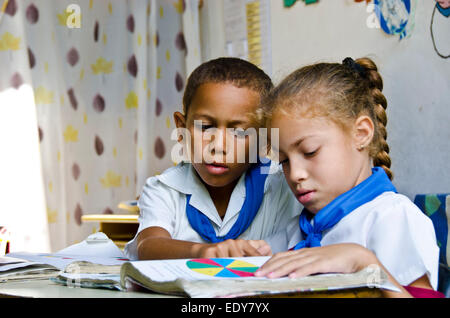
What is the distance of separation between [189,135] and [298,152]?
0.34 m

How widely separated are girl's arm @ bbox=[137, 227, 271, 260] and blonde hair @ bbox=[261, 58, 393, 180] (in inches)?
10.9

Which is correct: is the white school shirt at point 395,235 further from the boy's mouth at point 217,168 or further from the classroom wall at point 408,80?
the classroom wall at point 408,80

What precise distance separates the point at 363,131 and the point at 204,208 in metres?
0.41

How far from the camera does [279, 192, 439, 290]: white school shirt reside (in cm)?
79

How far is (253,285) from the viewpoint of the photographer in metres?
0.58

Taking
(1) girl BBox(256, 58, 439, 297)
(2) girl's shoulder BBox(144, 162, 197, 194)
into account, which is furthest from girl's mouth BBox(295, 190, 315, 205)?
(2) girl's shoulder BBox(144, 162, 197, 194)

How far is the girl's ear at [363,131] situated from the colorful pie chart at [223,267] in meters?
0.39

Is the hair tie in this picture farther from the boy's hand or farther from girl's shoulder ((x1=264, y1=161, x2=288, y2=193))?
the boy's hand

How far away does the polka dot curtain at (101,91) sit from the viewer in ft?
9.55

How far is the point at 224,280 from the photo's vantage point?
0.61 metres

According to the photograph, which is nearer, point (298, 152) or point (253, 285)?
point (253, 285)

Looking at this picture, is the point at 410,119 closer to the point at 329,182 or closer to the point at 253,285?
the point at 329,182

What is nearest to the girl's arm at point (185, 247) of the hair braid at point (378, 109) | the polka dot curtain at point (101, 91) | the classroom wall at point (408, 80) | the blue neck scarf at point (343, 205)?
the blue neck scarf at point (343, 205)

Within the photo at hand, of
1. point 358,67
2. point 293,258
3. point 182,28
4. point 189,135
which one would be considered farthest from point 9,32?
point 293,258
